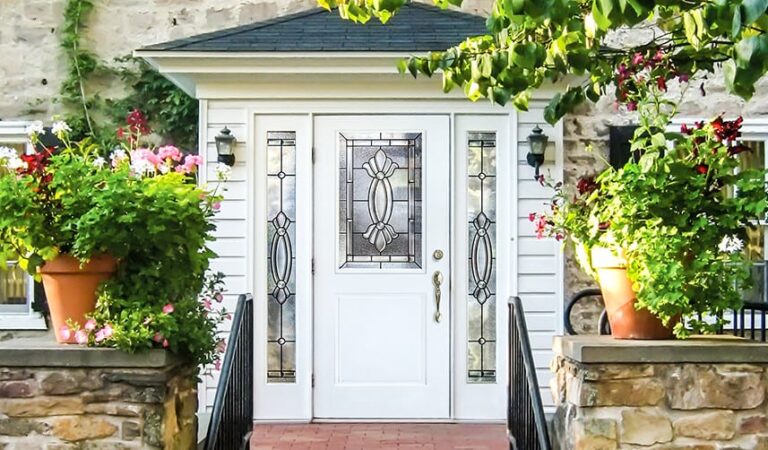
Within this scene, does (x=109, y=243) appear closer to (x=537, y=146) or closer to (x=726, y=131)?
(x=726, y=131)

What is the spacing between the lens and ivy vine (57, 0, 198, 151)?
6801 millimetres

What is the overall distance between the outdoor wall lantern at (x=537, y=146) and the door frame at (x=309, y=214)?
0.41ft

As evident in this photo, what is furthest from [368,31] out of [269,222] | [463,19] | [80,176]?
[80,176]

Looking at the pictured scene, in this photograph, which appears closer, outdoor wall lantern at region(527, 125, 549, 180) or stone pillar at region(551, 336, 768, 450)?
stone pillar at region(551, 336, 768, 450)

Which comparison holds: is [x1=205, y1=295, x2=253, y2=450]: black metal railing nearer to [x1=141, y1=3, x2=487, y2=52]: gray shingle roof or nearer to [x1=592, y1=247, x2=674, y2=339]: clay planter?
[x1=592, y1=247, x2=674, y2=339]: clay planter

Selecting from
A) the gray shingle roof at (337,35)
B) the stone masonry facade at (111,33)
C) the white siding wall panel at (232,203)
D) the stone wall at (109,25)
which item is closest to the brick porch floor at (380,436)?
the white siding wall panel at (232,203)

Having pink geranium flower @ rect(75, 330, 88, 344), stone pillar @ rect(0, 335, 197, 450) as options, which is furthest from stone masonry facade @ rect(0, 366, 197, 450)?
pink geranium flower @ rect(75, 330, 88, 344)

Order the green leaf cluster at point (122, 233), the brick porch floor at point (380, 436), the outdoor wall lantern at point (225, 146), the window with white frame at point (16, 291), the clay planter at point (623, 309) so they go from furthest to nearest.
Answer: the window with white frame at point (16, 291) < the outdoor wall lantern at point (225, 146) < the brick porch floor at point (380, 436) < the clay planter at point (623, 309) < the green leaf cluster at point (122, 233)

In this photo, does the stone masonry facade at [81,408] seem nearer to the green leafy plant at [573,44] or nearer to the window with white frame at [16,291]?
the green leafy plant at [573,44]

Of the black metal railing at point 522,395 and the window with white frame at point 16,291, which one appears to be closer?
the black metal railing at point 522,395

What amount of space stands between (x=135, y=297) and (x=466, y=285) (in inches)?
123

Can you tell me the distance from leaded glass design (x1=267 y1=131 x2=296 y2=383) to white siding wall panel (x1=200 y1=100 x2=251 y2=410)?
0.17 m

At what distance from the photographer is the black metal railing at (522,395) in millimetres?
3846

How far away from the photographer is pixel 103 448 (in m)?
3.48
